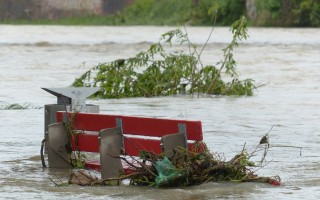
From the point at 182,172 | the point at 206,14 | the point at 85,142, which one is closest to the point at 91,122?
the point at 85,142

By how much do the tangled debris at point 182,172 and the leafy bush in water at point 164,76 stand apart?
935 centimetres

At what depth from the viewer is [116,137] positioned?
32.7ft

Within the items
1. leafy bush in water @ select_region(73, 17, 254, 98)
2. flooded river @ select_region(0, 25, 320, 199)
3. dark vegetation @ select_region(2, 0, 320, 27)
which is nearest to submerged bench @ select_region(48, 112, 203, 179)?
flooded river @ select_region(0, 25, 320, 199)

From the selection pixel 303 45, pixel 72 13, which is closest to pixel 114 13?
pixel 72 13

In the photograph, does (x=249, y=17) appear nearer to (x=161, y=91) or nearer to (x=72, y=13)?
(x=72, y=13)

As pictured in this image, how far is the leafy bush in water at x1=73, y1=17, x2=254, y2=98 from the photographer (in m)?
19.5

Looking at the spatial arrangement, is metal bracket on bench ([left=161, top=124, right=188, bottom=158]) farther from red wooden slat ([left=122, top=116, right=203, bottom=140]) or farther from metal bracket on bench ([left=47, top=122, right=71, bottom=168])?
metal bracket on bench ([left=47, top=122, right=71, bottom=168])

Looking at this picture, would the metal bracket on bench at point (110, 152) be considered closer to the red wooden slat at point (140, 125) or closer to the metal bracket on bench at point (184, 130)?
the red wooden slat at point (140, 125)

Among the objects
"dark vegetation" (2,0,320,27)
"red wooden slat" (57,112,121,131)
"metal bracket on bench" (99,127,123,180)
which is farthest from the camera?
"dark vegetation" (2,0,320,27)

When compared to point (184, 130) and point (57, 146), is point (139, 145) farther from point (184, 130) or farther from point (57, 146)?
point (57, 146)

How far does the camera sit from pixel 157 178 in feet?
31.4

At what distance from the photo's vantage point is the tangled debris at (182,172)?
9.52 m

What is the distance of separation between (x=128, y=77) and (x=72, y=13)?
48.5m

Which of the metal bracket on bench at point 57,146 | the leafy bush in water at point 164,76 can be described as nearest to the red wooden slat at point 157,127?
the metal bracket on bench at point 57,146
